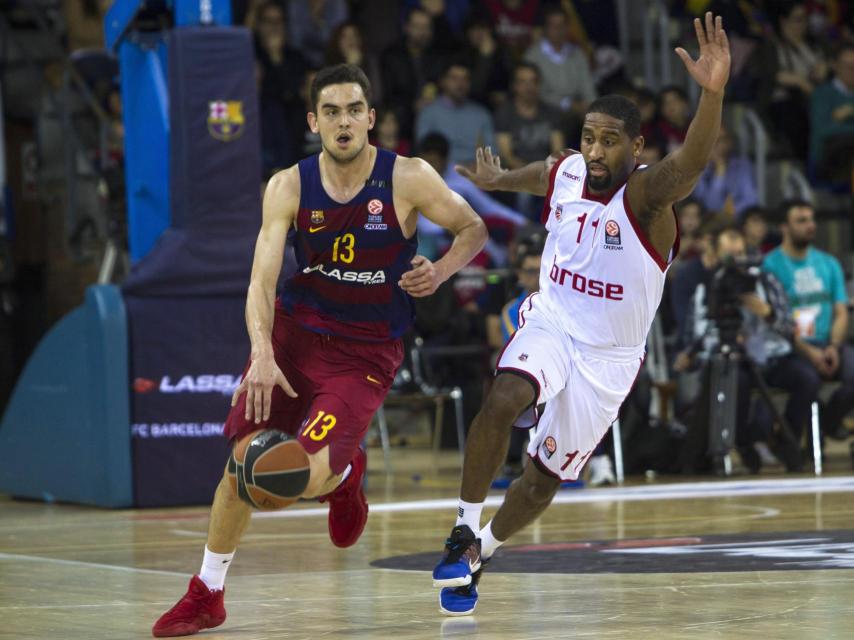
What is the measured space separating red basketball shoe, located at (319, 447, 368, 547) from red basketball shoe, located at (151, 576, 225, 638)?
749mm

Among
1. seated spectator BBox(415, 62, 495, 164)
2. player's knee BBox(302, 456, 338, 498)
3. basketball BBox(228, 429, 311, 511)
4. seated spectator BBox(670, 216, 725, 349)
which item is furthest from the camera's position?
seated spectator BBox(415, 62, 495, 164)

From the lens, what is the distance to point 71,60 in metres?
14.7

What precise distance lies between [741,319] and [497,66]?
16.9 ft

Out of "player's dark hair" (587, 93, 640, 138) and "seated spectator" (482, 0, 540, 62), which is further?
"seated spectator" (482, 0, 540, 62)

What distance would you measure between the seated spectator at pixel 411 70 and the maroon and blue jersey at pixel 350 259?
9253 mm

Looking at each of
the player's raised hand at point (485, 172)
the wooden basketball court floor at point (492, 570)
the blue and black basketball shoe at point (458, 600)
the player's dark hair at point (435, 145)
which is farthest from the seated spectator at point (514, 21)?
the blue and black basketball shoe at point (458, 600)

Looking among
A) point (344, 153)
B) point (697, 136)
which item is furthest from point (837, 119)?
point (344, 153)

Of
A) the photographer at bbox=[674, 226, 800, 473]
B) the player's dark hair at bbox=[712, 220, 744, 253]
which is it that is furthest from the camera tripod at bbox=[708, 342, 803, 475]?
the player's dark hair at bbox=[712, 220, 744, 253]

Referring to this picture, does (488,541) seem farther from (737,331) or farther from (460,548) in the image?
(737,331)

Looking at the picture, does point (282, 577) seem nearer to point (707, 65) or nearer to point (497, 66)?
point (707, 65)

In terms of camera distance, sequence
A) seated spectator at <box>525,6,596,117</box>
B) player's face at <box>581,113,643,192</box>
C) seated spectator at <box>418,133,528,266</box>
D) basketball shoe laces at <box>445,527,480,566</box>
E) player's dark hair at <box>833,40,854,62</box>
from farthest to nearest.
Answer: seated spectator at <box>525,6,596,117</box>
player's dark hair at <box>833,40,854,62</box>
seated spectator at <box>418,133,528,266</box>
player's face at <box>581,113,643,192</box>
basketball shoe laces at <box>445,527,480,566</box>

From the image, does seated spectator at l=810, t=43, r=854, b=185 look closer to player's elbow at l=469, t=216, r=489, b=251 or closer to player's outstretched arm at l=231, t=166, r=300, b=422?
player's elbow at l=469, t=216, r=489, b=251

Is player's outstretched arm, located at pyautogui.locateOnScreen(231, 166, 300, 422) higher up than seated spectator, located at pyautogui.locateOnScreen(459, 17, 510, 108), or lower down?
lower down

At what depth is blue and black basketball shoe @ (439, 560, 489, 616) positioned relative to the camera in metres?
5.97
